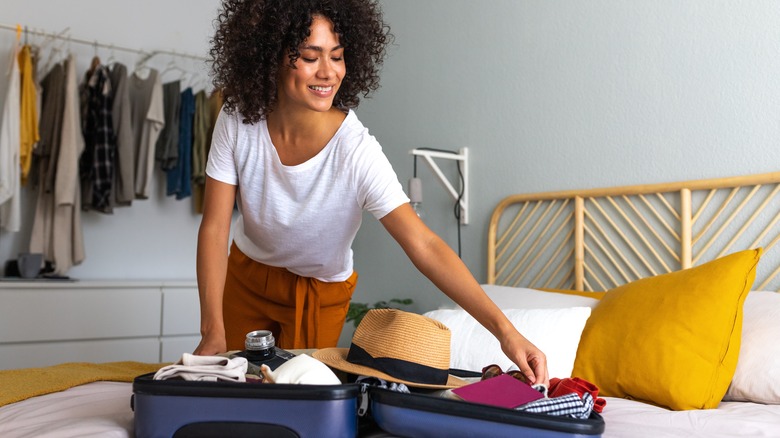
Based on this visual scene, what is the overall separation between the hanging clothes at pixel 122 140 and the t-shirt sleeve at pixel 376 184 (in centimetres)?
255

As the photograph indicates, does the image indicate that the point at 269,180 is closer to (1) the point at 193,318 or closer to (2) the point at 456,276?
(2) the point at 456,276

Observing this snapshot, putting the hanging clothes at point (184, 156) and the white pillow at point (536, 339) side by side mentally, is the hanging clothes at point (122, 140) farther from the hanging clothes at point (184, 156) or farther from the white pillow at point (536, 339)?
the white pillow at point (536, 339)

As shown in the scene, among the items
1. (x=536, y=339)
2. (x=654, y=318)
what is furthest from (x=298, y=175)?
(x=654, y=318)

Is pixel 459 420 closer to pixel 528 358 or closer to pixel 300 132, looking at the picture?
pixel 528 358

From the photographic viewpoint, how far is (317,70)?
147cm

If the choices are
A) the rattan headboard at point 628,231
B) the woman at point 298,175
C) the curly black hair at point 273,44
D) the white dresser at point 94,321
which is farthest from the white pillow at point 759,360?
the white dresser at point 94,321

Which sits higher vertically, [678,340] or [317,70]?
[317,70]

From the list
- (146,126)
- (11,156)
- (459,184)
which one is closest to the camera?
(459,184)

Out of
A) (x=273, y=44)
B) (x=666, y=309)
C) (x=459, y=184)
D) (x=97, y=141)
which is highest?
(x=273, y=44)

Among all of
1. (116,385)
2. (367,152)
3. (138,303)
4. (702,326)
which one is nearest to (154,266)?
(138,303)

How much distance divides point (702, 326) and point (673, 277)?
191 mm

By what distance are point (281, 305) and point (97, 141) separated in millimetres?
2294

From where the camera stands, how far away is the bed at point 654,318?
4.66 ft

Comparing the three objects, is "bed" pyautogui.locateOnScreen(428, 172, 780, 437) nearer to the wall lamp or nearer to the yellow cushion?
the yellow cushion
